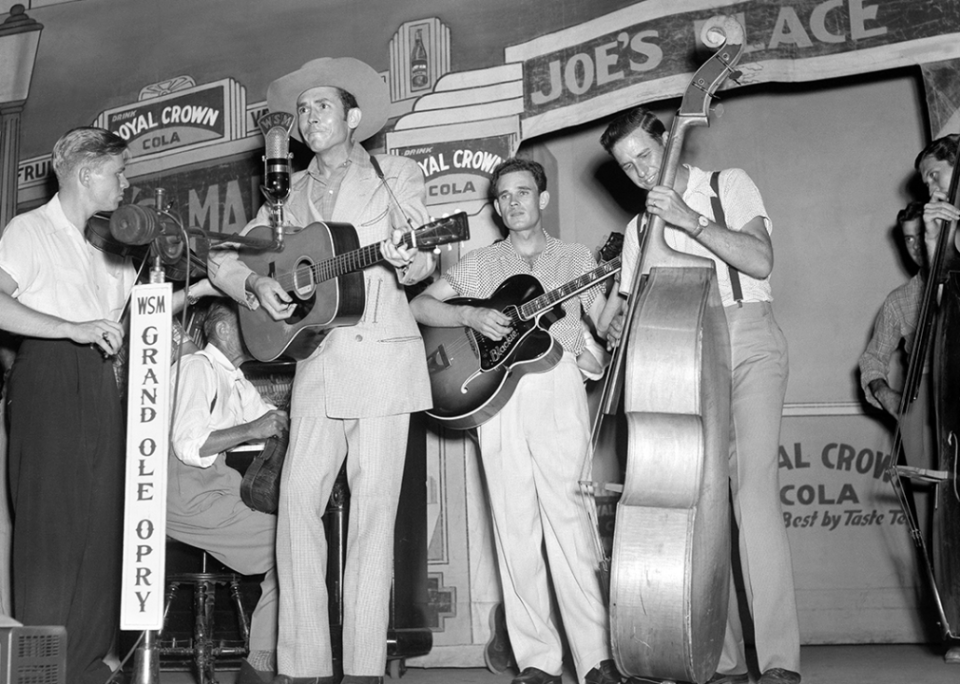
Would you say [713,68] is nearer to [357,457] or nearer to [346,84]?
[346,84]

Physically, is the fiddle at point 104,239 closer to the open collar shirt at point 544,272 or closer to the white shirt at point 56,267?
the white shirt at point 56,267

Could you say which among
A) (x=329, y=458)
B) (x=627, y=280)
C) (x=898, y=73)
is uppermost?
(x=898, y=73)

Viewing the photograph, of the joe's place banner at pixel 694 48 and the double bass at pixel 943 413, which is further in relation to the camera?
the joe's place banner at pixel 694 48

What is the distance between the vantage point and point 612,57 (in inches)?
195

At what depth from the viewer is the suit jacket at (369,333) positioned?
12.0 ft

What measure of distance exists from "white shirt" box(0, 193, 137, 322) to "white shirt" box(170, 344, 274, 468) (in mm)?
648

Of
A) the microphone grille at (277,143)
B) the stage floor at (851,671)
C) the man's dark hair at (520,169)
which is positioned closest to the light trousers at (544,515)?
the stage floor at (851,671)

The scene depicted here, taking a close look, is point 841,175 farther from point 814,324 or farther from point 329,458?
point 329,458

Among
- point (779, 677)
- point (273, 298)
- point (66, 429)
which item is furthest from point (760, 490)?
point (66, 429)

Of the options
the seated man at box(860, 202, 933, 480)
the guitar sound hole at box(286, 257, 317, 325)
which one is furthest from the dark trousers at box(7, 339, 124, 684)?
the seated man at box(860, 202, 933, 480)

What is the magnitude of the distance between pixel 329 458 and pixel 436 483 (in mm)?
1344

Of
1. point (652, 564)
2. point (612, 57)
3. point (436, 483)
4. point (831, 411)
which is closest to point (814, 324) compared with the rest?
point (831, 411)

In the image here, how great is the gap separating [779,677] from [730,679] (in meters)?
0.21

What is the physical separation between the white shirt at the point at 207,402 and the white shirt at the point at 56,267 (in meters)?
0.65
